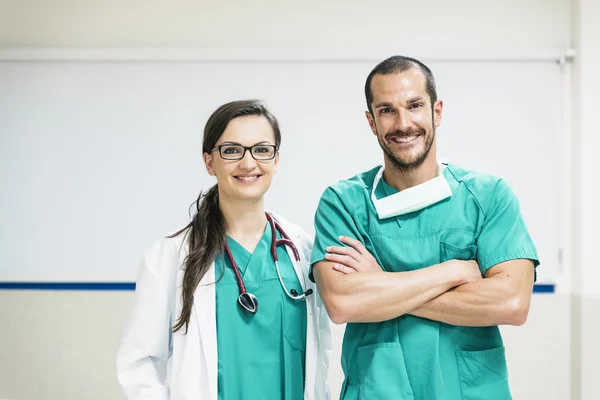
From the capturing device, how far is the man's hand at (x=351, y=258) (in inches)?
62.2

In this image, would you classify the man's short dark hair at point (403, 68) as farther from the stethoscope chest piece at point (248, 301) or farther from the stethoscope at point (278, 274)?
the stethoscope chest piece at point (248, 301)

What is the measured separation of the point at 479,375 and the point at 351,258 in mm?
434

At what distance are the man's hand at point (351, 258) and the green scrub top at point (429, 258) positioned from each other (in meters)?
0.03

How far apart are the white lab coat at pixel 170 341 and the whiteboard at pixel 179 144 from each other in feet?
5.12

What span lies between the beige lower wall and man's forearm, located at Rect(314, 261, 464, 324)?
1690 millimetres

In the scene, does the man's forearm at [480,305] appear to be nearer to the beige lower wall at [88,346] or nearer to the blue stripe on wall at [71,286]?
the beige lower wall at [88,346]

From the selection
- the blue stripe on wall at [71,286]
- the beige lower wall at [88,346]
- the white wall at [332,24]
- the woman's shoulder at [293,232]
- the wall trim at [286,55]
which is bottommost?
the beige lower wall at [88,346]

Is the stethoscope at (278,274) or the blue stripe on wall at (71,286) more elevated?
the stethoscope at (278,274)

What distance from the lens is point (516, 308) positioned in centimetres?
151

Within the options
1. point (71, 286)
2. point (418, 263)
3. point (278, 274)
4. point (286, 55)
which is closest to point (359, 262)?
point (418, 263)

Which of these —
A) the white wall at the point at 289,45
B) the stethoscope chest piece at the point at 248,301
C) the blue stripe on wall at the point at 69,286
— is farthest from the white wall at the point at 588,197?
the blue stripe on wall at the point at 69,286

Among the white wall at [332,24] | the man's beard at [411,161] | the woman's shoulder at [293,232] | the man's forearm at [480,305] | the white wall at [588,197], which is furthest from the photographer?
the white wall at [332,24]

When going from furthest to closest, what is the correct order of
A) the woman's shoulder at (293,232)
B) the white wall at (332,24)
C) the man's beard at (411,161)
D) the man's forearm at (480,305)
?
the white wall at (332,24) < the woman's shoulder at (293,232) < the man's beard at (411,161) < the man's forearm at (480,305)

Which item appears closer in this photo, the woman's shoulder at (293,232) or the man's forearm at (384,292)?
the man's forearm at (384,292)
